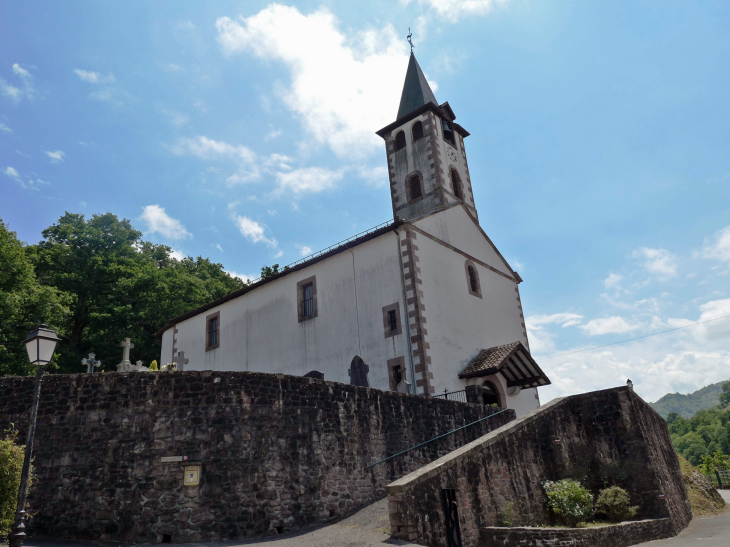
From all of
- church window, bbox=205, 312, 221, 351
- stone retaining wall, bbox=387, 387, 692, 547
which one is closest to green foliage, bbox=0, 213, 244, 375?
church window, bbox=205, 312, 221, 351

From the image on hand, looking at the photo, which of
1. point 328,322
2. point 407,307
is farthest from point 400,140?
point 407,307

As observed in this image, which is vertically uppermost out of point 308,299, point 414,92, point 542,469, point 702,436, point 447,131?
point 414,92

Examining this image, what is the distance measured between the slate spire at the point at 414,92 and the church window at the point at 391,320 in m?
11.9

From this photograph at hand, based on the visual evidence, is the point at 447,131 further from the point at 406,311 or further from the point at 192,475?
the point at 192,475

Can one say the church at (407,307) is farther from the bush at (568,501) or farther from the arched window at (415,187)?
the bush at (568,501)

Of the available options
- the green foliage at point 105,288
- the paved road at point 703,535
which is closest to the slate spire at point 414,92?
the green foliage at point 105,288

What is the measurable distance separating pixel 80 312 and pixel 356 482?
1081 inches

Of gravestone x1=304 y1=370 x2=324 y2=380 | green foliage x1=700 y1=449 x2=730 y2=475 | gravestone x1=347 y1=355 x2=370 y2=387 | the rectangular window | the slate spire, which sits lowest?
green foliage x1=700 y1=449 x2=730 y2=475

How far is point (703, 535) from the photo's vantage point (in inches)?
425

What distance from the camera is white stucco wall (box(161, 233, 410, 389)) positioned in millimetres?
18625

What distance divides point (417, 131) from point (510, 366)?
40.4 feet

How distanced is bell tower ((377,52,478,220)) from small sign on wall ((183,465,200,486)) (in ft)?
54.4

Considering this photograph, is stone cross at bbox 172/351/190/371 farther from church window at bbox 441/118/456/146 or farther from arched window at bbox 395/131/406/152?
church window at bbox 441/118/456/146

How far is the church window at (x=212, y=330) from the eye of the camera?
25.4 m
